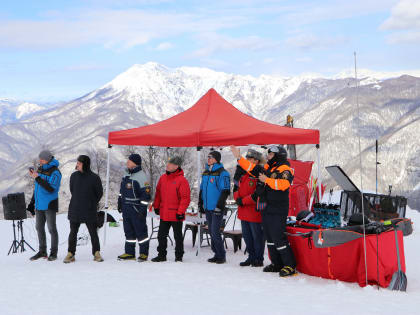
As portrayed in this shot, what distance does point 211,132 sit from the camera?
7961 millimetres

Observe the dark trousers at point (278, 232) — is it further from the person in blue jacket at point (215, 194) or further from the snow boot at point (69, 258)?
the snow boot at point (69, 258)

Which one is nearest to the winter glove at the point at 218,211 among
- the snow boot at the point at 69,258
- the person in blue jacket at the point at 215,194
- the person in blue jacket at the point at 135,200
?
the person in blue jacket at the point at 215,194

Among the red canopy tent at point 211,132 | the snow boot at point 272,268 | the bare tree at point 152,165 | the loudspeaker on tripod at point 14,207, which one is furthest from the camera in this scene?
the bare tree at point 152,165

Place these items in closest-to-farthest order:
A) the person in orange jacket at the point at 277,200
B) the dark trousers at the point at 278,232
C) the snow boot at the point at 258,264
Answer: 1. the person in orange jacket at the point at 277,200
2. the dark trousers at the point at 278,232
3. the snow boot at the point at 258,264

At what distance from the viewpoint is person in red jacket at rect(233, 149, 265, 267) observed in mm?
6461

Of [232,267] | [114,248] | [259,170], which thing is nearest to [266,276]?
[232,267]

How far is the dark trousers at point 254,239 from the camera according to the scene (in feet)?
21.4

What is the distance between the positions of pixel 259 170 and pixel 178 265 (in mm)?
1808

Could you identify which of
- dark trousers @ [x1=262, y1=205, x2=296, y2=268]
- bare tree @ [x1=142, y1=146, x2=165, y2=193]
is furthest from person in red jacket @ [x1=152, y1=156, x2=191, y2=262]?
bare tree @ [x1=142, y1=146, x2=165, y2=193]

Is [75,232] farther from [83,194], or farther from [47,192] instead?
[47,192]

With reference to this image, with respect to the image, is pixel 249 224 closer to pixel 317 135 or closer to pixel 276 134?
pixel 276 134

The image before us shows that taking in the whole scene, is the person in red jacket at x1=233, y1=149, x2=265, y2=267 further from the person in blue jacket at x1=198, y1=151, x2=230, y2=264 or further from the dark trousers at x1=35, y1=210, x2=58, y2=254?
the dark trousers at x1=35, y1=210, x2=58, y2=254

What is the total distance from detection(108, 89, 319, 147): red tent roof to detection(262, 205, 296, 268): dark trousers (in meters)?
2.04

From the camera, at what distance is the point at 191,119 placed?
8.78 m
